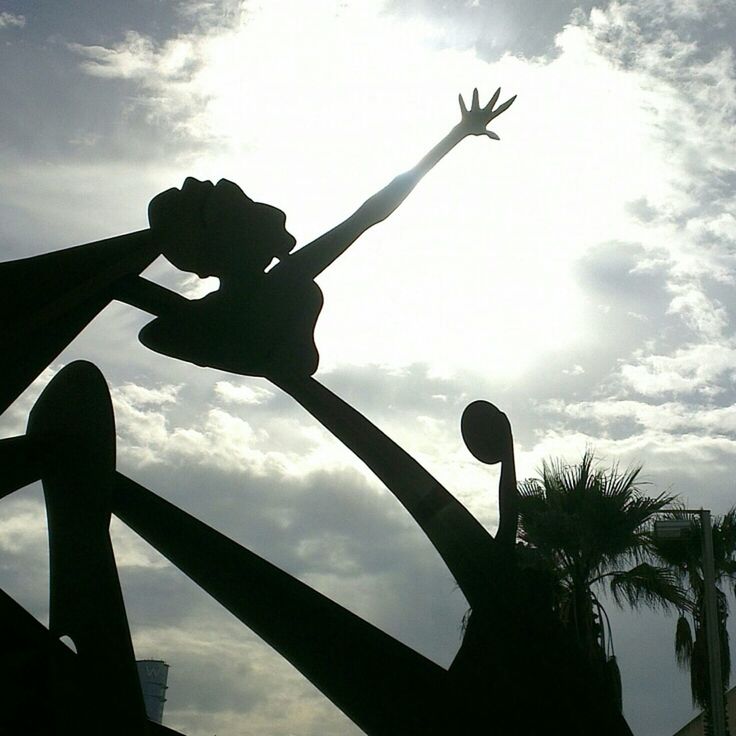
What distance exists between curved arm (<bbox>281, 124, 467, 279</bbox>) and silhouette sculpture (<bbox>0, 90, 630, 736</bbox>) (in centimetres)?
89

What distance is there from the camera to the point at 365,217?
6805 mm

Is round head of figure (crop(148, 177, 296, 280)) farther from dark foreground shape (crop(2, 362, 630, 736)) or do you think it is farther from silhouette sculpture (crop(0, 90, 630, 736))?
dark foreground shape (crop(2, 362, 630, 736))

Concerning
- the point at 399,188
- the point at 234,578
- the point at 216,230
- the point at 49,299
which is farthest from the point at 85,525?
the point at 399,188

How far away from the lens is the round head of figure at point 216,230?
6.12m

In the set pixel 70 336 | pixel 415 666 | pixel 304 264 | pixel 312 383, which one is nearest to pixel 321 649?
pixel 415 666

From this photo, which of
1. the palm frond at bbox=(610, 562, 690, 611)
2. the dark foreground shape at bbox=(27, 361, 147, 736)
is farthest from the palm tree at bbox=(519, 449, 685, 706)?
the dark foreground shape at bbox=(27, 361, 147, 736)

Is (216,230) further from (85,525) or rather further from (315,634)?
(315,634)

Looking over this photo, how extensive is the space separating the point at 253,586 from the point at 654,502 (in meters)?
7.26

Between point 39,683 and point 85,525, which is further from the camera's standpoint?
point 85,525

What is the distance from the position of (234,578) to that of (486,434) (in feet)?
5.43

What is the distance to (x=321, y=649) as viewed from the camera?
4801 mm

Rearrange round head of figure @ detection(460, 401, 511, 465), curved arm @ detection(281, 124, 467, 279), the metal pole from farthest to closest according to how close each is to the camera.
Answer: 1. the metal pole
2. curved arm @ detection(281, 124, 467, 279)
3. round head of figure @ detection(460, 401, 511, 465)

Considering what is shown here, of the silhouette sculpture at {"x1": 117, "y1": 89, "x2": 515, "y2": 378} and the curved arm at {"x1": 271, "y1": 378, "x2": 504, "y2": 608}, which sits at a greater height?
the silhouette sculpture at {"x1": 117, "y1": 89, "x2": 515, "y2": 378}

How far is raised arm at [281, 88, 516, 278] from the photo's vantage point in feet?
22.0
